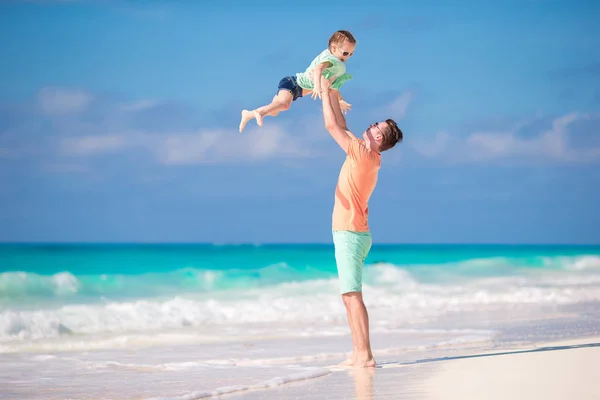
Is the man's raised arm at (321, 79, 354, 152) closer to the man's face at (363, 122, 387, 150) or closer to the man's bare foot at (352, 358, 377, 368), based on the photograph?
the man's face at (363, 122, 387, 150)

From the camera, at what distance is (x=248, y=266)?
23.3 metres

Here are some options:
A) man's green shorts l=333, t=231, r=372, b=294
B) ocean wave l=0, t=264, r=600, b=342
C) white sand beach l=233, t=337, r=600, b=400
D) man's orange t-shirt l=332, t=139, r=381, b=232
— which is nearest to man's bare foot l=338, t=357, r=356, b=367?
white sand beach l=233, t=337, r=600, b=400

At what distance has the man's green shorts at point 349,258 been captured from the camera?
5.64 m

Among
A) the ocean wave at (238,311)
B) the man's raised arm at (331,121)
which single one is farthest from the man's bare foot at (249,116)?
the ocean wave at (238,311)

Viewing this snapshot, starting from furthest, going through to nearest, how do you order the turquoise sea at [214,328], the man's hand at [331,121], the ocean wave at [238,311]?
the ocean wave at [238,311], the turquoise sea at [214,328], the man's hand at [331,121]

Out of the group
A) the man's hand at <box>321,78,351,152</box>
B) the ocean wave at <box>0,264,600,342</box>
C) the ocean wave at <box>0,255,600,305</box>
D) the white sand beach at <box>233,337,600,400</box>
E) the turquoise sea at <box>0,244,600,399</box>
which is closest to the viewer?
the white sand beach at <box>233,337,600,400</box>

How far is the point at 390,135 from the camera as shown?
223 inches

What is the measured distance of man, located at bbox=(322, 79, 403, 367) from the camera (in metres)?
5.65

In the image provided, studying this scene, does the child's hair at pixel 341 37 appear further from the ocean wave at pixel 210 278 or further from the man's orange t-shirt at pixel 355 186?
the ocean wave at pixel 210 278

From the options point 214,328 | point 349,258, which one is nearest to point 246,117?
point 349,258

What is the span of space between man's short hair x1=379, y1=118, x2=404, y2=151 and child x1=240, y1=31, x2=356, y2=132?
37cm

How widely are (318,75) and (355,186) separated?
31.0 inches

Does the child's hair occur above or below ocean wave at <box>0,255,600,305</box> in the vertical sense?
below

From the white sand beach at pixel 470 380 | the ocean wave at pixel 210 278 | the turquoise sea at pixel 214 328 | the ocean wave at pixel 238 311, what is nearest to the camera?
the white sand beach at pixel 470 380
